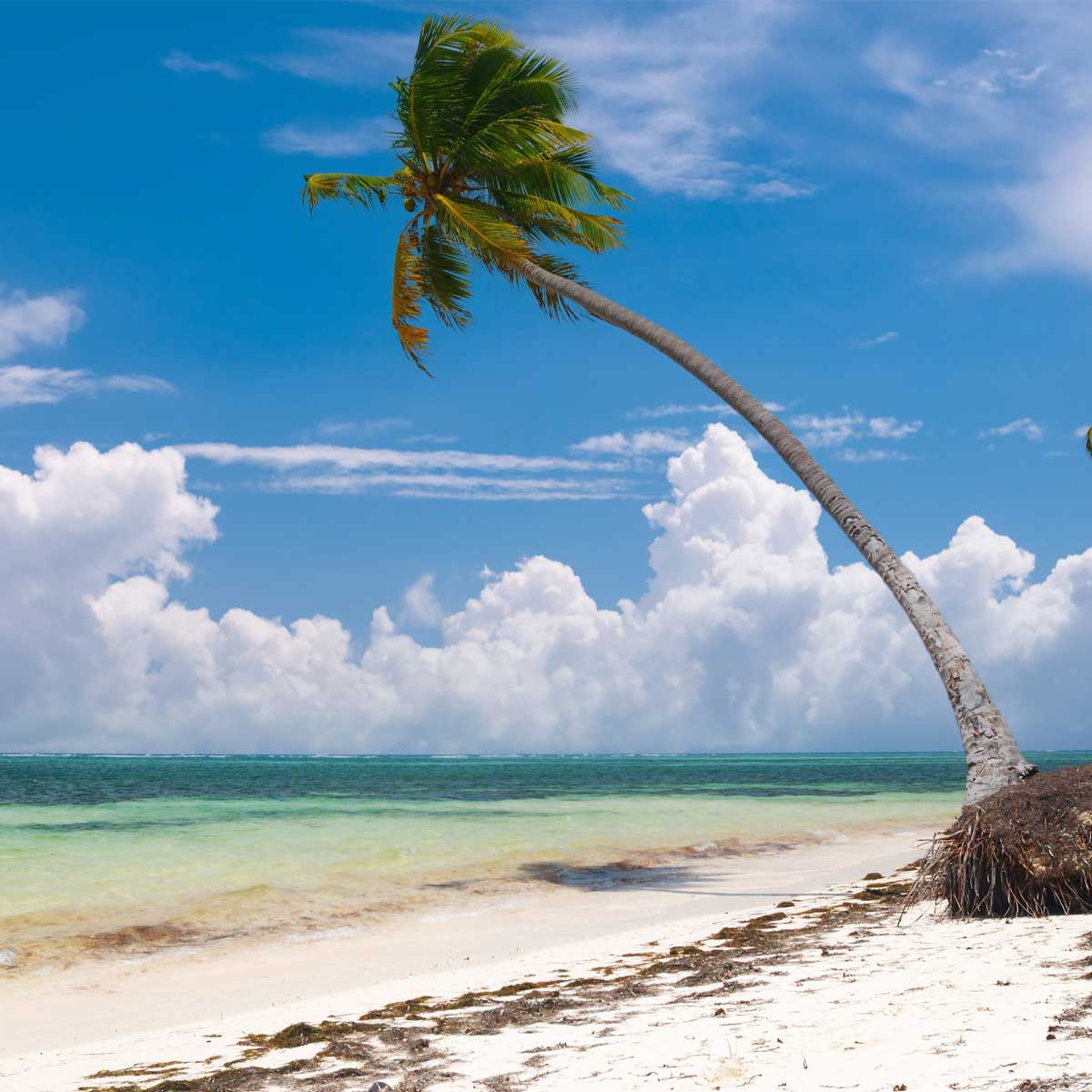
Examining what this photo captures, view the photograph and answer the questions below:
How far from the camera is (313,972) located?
9742 mm

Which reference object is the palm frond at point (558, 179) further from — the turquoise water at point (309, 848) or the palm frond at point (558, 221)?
the turquoise water at point (309, 848)

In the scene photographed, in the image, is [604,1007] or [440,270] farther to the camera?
[440,270]

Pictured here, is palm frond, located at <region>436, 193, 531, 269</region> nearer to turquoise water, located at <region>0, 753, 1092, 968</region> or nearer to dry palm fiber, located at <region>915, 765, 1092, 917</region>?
turquoise water, located at <region>0, 753, 1092, 968</region>

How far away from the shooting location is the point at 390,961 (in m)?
10.0

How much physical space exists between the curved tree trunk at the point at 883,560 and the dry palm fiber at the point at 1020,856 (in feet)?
5.26

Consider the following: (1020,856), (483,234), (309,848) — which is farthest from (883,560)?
(309,848)

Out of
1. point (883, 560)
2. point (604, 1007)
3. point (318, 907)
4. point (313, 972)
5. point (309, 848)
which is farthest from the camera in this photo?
point (309, 848)

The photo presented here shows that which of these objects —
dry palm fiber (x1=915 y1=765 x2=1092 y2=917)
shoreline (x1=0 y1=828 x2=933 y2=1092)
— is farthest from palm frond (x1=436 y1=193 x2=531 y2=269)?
dry palm fiber (x1=915 y1=765 x2=1092 y2=917)

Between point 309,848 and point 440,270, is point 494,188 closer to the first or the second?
point 440,270

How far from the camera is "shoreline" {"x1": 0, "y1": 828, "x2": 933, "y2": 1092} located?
725cm

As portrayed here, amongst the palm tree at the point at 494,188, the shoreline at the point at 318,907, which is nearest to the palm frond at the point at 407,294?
the palm tree at the point at 494,188

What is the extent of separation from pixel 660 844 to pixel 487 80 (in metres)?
14.6

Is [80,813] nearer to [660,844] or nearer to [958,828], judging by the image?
[660,844]

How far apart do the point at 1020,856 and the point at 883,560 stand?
467 centimetres
